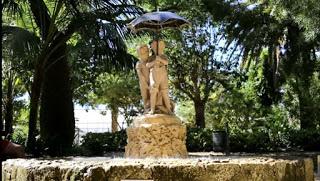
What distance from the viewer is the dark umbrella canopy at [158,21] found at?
906 centimetres

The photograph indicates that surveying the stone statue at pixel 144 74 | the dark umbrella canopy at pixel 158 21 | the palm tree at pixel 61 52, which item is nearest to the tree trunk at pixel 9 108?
the palm tree at pixel 61 52

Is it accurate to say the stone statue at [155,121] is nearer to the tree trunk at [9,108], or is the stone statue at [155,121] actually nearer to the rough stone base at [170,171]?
the rough stone base at [170,171]

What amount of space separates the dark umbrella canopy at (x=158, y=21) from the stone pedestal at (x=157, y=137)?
179 cm

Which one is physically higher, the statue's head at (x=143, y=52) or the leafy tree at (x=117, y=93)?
the leafy tree at (x=117, y=93)

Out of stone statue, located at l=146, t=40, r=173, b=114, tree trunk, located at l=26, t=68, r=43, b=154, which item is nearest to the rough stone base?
→ stone statue, located at l=146, t=40, r=173, b=114

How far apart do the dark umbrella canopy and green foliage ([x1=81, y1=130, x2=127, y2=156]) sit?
690 centimetres

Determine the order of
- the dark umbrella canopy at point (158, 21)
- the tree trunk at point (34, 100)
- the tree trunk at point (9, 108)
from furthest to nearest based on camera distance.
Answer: the tree trunk at point (9, 108), the tree trunk at point (34, 100), the dark umbrella canopy at point (158, 21)

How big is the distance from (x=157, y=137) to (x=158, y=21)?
2.22 meters

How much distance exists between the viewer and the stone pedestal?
8.88 m

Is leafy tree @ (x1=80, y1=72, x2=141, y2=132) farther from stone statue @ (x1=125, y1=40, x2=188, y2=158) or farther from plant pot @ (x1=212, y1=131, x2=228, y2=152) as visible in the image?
stone statue @ (x1=125, y1=40, x2=188, y2=158)

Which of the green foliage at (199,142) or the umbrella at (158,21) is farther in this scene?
the green foliage at (199,142)

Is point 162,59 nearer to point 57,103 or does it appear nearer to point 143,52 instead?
point 143,52

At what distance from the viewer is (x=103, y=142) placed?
58.1 ft

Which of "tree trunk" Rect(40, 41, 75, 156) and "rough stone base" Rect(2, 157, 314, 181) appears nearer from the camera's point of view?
"rough stone base" Rect(2, 157, 314, 181)
